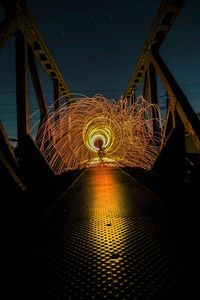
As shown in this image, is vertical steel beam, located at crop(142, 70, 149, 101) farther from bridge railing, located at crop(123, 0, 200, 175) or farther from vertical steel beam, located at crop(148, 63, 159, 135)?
bridge railing, located at crop(123, 0, 200, 175)

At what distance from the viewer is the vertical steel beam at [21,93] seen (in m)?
3.72

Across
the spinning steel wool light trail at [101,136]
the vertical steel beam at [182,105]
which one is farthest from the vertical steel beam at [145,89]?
the vertical steel beam at [182,105]

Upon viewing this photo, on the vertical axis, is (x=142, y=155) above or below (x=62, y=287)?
above

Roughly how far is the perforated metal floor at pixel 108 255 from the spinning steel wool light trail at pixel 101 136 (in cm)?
341

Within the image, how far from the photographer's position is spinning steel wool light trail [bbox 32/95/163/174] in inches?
211

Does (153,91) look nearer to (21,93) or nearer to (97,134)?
(97,134)

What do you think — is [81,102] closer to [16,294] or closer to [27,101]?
[27,101]

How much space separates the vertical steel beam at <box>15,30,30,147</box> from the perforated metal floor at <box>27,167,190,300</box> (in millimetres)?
2087

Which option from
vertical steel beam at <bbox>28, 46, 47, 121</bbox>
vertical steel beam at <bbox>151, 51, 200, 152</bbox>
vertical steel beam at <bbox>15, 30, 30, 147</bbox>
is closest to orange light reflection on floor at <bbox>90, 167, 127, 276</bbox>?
vertical steel beam at <bbox>151, 51, 200, 152</bbox>

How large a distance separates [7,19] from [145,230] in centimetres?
361

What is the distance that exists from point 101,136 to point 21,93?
3950 mm

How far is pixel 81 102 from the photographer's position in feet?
20.9

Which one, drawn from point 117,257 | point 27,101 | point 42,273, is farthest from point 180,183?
point 27,101

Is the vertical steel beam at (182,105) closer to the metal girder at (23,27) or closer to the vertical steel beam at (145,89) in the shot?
the vertical steel beam at (145,89)
